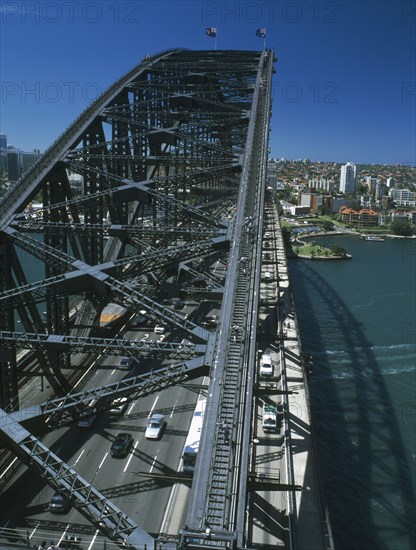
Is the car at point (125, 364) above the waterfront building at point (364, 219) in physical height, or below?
below

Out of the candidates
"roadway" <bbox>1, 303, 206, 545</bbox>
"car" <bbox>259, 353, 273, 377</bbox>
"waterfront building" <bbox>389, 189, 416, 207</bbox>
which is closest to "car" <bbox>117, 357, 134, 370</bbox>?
"roadway" <bbox>1, 303, 206, 545</bbox>

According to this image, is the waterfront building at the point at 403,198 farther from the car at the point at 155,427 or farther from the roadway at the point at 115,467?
Answer: the car at the point at 155,427

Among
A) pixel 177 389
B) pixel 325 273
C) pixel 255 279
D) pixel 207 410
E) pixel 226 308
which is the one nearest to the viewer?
pixel 207 410

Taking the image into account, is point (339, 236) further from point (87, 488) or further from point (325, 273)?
point (87, 488)

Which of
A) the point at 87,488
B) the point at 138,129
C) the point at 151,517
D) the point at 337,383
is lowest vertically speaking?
the point at 337,383

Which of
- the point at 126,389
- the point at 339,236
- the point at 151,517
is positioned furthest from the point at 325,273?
the point at 126,389

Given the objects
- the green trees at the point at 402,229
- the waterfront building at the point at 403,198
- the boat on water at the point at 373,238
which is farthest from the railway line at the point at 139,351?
the waterfront building at the point at 403,198
